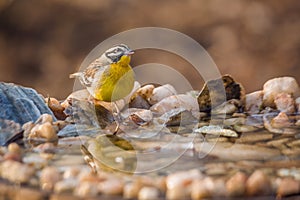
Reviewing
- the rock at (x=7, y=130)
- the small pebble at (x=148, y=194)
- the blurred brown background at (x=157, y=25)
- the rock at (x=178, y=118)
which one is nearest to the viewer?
the small pebble at (x=148, y=194)

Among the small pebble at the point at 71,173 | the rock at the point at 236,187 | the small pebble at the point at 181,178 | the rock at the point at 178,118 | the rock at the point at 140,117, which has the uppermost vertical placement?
the rock at the point at 178,118

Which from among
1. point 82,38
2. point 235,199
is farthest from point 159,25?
point 235,199

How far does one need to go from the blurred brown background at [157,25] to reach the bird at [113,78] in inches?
34.0

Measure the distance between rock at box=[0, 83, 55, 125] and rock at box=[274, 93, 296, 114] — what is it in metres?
0.55

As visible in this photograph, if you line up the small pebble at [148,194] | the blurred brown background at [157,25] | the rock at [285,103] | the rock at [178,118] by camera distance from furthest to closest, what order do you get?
the blurred brown background at [157,25] < the rock at [285,103] < the rock at [178,118] < the small pebble at [148,194]

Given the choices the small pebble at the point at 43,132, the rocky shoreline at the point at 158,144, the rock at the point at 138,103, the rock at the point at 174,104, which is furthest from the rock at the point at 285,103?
the small pebble at the point at 43,132

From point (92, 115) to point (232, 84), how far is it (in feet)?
1.26

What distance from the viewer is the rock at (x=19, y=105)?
102cm

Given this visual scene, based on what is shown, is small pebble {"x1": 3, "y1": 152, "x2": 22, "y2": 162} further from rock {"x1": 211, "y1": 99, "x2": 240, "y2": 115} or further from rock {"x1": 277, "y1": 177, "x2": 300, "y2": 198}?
rock {"x1": 211, "y1": 99, "x2": 240, "y2": 115}

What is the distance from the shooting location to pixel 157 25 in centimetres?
220

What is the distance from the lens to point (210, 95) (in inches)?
49.2

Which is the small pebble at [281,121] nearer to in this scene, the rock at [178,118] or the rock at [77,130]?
the rock at [178,118]

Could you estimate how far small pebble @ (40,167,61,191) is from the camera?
63 centimetres

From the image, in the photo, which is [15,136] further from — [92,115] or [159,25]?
[159,25]
